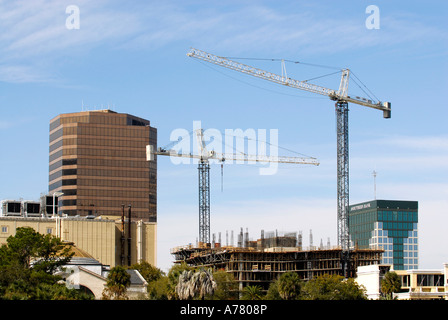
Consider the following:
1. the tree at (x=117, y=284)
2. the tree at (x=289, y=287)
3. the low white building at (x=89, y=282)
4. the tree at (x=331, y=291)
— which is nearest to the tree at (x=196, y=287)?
the tree at (x=117, y=284)

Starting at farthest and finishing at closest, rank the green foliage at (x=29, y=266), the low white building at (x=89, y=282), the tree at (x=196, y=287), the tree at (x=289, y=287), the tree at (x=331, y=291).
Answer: the tree at (x=331, y=291), the low white building at (x=89, y=282), the tree at (x=289, y=287), the tree at (x=196, y=287), the green foliage at (x=29, y=266)

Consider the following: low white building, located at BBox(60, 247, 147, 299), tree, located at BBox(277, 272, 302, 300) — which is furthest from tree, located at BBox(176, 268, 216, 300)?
low white building, located at BBox(60, 247, 147, 299)

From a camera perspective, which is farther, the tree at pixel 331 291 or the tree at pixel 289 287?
the tree at pixel 331 291

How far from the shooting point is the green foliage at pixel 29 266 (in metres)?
138

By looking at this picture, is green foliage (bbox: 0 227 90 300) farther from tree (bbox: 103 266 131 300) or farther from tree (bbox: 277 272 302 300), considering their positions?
tree (bbox: 277 272 302 300)

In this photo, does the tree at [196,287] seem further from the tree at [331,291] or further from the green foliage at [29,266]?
the tree at [331,291]

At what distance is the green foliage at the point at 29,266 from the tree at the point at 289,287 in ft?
143

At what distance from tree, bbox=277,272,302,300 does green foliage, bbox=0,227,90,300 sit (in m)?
43.7

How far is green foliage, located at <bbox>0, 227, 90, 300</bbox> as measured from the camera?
138 m

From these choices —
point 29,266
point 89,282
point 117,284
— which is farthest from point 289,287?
point 29,266

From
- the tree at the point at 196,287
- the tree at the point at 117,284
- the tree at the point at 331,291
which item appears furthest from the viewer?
the tree at the point at 331,291

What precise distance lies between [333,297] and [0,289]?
73.5 metres

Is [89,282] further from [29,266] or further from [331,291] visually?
[331,291]
